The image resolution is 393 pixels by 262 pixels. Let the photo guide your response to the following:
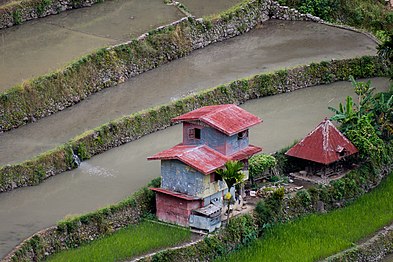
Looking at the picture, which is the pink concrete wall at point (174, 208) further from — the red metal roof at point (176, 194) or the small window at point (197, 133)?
the small window at point (197, 133)

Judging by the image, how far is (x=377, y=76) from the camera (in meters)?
47.8

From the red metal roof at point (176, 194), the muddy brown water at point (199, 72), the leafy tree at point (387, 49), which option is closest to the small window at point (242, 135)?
the red metal roof at point (176, 194)

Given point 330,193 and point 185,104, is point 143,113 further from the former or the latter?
point 330,193

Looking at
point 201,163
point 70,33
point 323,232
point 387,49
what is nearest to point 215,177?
point 201,163

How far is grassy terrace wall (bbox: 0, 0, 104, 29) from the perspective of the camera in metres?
46.8

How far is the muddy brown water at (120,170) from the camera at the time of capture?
3812cm

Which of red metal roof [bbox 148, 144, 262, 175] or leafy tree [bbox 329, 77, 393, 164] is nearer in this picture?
red metal roof [bbox 148, 144, 262, 175]

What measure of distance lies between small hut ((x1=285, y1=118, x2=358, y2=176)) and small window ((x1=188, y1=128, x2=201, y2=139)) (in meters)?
2.88

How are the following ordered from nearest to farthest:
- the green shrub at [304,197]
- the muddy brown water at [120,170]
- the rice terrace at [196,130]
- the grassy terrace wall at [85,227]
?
the grassy terrace wall at [85,227] < the muddy brown water at [120,170] < the rice terrace at [196,130] < the green shrub at [304,197]

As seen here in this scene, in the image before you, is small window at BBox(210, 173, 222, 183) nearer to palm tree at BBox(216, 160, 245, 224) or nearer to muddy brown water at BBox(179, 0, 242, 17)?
palm tree at BBox(216, 160, 245, 224)

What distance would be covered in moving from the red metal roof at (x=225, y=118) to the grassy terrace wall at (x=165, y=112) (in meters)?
2.10

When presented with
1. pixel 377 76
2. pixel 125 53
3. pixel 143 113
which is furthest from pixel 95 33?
pixel 377 76

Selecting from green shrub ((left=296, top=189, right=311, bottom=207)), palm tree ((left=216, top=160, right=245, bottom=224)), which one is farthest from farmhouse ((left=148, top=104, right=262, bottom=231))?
green shrub ((left=296, top=189, right=311, bottom=207))

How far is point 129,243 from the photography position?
37.7m
